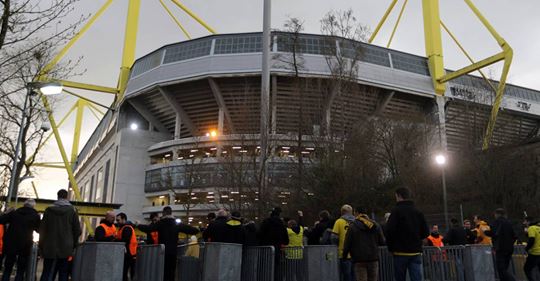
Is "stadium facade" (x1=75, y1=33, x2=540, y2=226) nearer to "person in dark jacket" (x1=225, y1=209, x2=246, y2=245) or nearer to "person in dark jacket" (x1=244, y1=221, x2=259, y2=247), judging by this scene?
"person in dark jacket" (x1=244, y1=221, x2=259, y2=247)

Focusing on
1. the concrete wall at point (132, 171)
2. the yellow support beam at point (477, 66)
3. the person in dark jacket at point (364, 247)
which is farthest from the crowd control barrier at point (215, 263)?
the concrete wall at point (132, 171)

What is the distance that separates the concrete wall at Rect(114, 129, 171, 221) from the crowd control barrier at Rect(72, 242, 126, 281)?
42.2m

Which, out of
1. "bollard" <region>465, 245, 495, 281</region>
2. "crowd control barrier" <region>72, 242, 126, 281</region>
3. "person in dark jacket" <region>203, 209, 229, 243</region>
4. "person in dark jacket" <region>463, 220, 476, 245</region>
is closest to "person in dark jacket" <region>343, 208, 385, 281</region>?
"person in dark jacket" <region>203, 209, 229, 243</region>

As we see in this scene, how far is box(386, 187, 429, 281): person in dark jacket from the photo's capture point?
20.0ft

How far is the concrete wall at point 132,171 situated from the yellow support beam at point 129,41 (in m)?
5.27

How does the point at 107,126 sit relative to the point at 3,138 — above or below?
above

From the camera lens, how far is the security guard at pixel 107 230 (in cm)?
857

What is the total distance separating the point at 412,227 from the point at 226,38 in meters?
37.9

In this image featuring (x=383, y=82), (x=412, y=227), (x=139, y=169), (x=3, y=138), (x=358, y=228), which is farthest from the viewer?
(x=139, y=169)

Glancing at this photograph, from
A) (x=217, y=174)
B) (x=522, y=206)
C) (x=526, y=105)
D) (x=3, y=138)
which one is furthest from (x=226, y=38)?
(x=526, y=105)

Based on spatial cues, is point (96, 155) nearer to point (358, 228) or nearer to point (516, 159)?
point (516, 159)

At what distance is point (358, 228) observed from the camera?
659 centimetres

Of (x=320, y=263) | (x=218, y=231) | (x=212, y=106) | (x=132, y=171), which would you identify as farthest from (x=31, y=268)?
(x=132, y=171)

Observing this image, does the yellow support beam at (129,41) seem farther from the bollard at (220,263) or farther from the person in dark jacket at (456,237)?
the bollard at (220,263)
